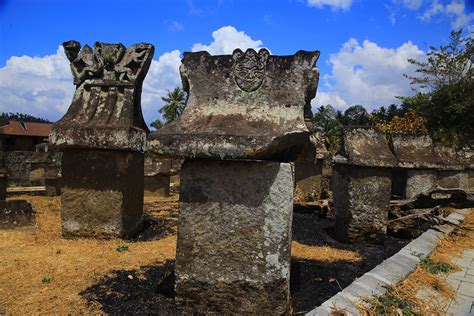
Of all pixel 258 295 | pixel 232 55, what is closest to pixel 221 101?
pixel 232 55

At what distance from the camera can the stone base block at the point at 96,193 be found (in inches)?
223

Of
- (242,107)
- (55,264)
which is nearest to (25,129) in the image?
(55,264)

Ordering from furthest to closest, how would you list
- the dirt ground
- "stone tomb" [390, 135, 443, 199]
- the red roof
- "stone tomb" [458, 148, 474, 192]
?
the red roof, "stone tomb" [458, 148, 474, 192], "stone tomb" [390, 135, 443, 199], the dirt ground

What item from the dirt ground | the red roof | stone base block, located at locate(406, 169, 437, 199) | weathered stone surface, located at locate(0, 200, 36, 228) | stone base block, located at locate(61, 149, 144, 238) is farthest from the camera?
the red roof

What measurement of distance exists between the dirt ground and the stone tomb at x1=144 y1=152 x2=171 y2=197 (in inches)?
186

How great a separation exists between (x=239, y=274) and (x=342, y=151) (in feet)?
12.6

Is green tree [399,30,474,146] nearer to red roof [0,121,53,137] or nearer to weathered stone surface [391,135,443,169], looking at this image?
weathered stone surface [391,135,443,169]

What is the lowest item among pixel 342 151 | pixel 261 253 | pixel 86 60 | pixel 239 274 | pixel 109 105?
pixel 239 274

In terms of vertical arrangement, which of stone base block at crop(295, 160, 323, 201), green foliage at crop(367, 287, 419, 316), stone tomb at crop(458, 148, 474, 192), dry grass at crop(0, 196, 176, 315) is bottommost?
dry grass at crop(0, 196, 176, 315)

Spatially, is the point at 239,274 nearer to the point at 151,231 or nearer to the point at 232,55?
the point at 232,55

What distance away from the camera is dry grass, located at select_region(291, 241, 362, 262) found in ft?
16.2

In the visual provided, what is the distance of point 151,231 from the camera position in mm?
6348

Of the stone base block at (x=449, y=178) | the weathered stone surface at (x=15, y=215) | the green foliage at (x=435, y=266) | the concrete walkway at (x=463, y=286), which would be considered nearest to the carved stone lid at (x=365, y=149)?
the concrete walkway at (x=463, y=286)

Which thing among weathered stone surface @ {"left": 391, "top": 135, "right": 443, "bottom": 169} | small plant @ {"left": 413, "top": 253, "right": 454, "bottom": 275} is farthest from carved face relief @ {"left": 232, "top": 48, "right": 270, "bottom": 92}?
weathered stone surface @ {"left": 391, "top": 135, "right": 443, "bottom": 169}
